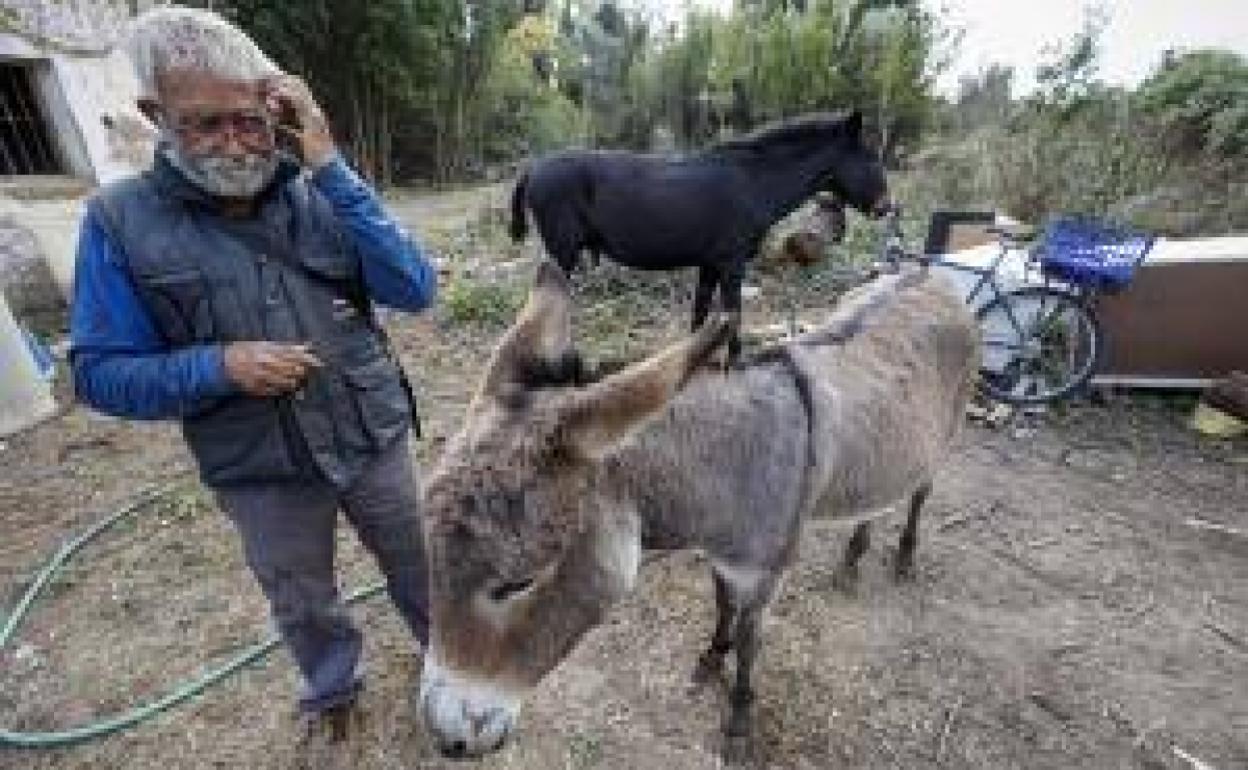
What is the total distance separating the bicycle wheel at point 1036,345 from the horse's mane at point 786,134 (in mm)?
1782

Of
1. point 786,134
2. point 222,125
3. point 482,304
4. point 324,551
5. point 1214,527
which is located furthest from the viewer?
point 482,304

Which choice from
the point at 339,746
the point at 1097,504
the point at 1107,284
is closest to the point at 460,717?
the point at 339,746

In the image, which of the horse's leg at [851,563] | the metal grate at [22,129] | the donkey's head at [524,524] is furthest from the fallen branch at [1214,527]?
the metal grate at [22,129]

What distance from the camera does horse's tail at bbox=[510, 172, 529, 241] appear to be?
6.38 metres

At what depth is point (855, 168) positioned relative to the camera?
630 cm

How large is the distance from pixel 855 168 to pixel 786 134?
2.16 ft

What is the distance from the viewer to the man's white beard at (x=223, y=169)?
1912 millimetres

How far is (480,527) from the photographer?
1.70 metres

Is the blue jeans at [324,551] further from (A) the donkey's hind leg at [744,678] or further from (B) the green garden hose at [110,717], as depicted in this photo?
(A) the donkey's hind leg at [744,678]

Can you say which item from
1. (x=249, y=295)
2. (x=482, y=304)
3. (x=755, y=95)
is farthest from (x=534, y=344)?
(x=755, y=95)

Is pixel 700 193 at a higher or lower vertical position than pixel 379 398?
lower

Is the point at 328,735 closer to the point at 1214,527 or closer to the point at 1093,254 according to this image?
the point at 1214,527

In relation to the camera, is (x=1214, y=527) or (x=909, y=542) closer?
(x=909, y=542)

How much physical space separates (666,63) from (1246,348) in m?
8.94
